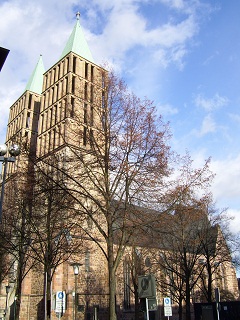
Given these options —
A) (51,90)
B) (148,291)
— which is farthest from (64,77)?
(148,291)

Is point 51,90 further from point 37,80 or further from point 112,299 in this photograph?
point 112,299

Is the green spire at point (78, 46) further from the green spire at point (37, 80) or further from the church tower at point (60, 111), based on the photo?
the green spire at point (37, 80)

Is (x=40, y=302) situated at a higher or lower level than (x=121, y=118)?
lower

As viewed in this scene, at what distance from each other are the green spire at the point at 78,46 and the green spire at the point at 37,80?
9.81 metres

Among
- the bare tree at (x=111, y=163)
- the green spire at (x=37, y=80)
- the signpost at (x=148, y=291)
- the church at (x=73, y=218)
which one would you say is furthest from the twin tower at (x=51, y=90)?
the signpost at (x=148, y=291)

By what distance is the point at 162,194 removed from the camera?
13.6 metres

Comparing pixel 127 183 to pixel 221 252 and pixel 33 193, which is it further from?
pixel 221 252

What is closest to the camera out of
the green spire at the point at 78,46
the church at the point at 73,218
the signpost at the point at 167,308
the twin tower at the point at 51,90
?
the church at the point at 73,218

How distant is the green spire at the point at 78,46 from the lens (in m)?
42.8

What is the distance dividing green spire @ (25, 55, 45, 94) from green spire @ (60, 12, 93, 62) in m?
9.81

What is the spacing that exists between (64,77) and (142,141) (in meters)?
29.7

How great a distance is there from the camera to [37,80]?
5312 cm

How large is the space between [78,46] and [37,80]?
12.5m

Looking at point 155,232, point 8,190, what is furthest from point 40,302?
point 155,232
